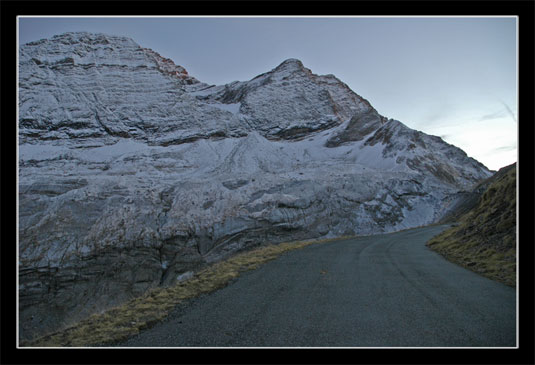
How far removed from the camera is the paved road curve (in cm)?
462

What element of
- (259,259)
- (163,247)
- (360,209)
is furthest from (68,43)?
(259,259)

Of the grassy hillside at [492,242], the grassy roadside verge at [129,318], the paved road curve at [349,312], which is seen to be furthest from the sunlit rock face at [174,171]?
the grassy hillside at [492,242]

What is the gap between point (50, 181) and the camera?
133 feet

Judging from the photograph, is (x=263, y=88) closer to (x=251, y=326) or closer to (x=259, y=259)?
(x=259, y=259)

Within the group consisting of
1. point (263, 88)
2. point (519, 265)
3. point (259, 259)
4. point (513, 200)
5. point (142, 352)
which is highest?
point (263, 88)

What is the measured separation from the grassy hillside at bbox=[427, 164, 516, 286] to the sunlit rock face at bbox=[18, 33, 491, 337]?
68.2ft

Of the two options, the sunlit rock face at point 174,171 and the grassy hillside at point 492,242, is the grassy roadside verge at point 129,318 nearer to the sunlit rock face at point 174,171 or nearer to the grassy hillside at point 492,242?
the grassy hillside at point 492,242

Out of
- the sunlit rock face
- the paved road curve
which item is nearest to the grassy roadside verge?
the paved road curve

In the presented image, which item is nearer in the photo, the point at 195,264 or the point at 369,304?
the point at 369,304

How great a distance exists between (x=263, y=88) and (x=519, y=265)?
8226 cm

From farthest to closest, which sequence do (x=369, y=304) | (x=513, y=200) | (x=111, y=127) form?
(x=111, y=127), (x=513, y=200), (x=369, y=304)

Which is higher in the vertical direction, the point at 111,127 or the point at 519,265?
the point at 111,127

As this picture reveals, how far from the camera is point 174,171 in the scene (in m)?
52.6

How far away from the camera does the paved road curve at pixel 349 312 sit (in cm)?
462
